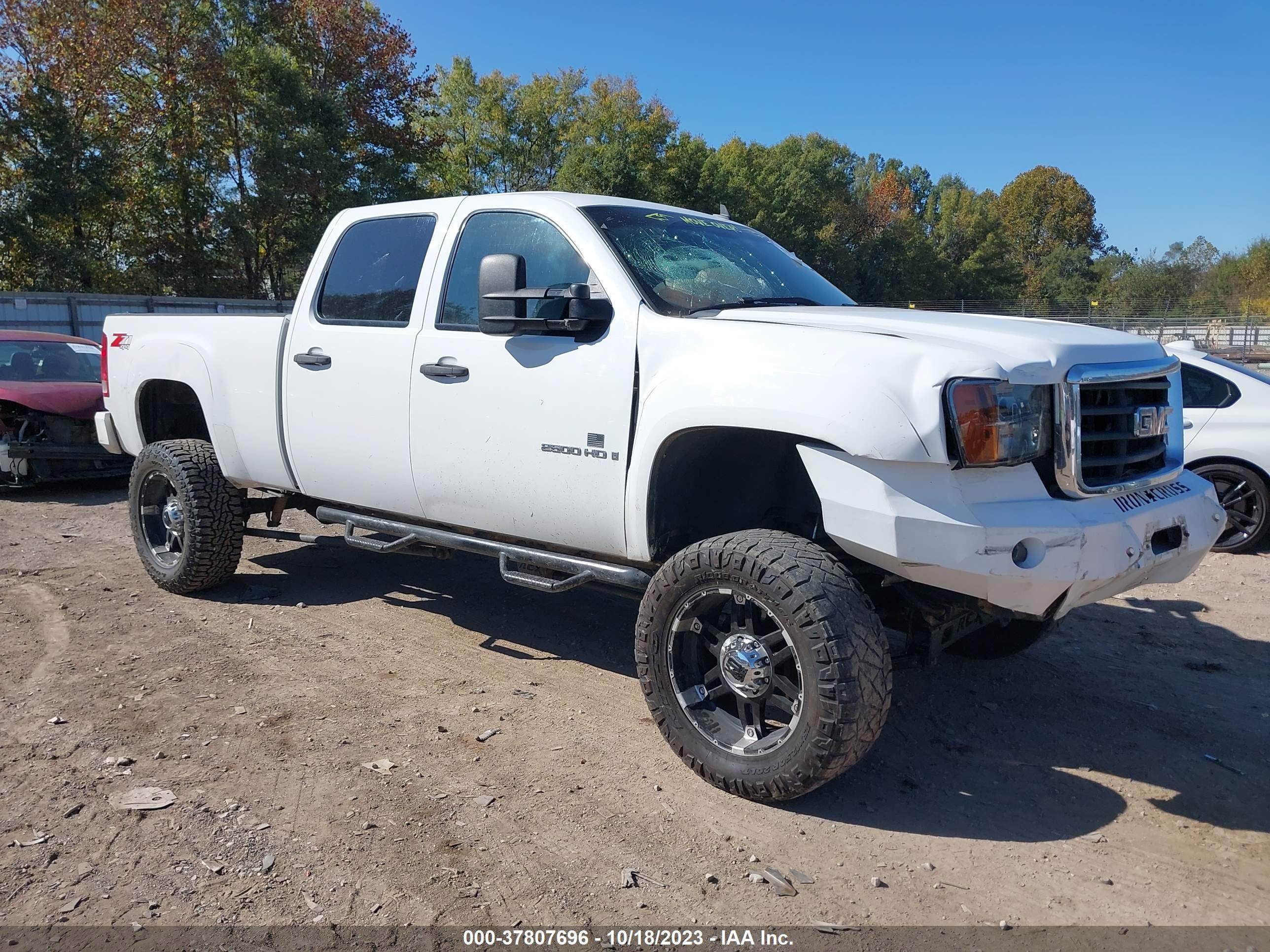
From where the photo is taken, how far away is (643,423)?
3490mm

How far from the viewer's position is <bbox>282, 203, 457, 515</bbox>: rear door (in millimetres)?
4434

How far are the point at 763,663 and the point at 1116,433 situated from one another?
148 centimetres

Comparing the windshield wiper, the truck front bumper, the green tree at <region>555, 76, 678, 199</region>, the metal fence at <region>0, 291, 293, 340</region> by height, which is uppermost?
the green tree at <region>555, 76, 678, 199</region>

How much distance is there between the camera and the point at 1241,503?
722 cm

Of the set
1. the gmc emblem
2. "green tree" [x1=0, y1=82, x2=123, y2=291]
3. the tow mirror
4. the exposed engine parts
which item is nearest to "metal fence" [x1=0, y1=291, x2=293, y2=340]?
"green tree" [x1=0, y1=82, x2=123, y2=291]

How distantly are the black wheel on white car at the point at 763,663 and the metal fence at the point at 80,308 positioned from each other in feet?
50.3

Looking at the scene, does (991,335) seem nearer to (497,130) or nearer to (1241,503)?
(1241,503)

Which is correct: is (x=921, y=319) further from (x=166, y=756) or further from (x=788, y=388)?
(x=166, y=756)

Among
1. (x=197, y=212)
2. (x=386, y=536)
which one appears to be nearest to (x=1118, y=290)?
(x=197, y=212)

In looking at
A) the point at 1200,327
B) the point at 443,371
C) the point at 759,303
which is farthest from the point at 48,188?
the point at 1200,327

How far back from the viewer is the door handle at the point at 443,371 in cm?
411

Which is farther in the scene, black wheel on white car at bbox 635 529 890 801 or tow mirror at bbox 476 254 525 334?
tow mirror at bbox 476 254 525 334

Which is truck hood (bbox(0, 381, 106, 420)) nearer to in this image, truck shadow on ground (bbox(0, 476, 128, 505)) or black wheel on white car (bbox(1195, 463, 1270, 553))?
truck shadow on ground (bbox(0, 476, 128, 505))

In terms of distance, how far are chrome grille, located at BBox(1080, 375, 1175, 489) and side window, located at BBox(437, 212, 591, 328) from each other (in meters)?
1.98
